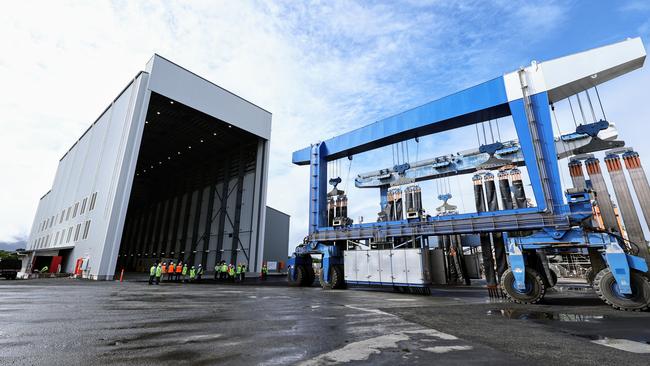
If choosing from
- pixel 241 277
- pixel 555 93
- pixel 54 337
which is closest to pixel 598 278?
pixel 555 93

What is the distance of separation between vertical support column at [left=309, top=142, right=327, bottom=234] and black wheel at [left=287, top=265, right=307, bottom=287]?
2.73 m

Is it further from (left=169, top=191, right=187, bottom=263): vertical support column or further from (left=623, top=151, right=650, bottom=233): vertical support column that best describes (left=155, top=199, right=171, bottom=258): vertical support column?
(left=623, top=151, right=650, bottom=233): vertical support column

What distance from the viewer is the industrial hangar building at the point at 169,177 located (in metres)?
20.7

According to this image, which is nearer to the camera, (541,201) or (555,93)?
(541,201)

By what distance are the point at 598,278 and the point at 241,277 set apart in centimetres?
1989

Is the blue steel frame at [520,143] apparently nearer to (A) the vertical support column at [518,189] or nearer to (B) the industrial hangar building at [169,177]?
(A) the vertical support column at [518,189]

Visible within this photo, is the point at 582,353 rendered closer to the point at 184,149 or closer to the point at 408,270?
the point at 408,270

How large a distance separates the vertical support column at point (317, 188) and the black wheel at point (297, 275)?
273 centimetres

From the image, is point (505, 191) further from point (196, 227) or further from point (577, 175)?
point (196, 227)

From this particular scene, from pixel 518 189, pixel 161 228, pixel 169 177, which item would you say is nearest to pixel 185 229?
pixel 161 228

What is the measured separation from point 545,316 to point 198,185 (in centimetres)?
3490

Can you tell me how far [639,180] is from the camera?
9.49 metres

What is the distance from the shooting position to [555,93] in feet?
39.3

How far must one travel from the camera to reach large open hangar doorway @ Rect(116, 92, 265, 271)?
87.7 ft
